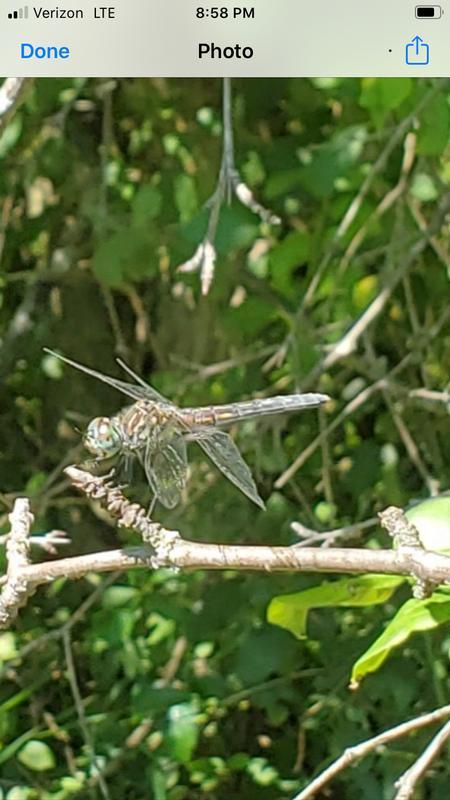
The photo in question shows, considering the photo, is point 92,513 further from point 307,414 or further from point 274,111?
point 274,111

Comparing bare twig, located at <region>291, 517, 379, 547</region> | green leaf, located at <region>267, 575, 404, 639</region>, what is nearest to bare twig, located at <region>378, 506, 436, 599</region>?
green leaf, located at <region>267, 575, 404, 639</region>

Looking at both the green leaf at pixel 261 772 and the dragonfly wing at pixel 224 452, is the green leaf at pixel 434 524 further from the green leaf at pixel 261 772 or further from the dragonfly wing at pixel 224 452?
the green leaf at pixel 261 772

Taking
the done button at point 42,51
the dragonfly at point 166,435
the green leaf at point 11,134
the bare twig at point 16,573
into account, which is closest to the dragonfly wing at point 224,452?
the dragonfly at point 166,435

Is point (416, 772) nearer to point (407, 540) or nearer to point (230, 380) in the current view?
point (407, 540)

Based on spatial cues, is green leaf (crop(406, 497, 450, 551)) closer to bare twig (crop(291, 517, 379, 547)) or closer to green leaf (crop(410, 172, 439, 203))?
bare twig (crop(291, 517, 379, 547))

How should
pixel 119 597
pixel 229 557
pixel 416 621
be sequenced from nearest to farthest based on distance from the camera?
pixel 229 557 → pixel 416 621 → pixel 119 597

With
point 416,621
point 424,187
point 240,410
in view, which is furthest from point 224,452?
point 424,187
